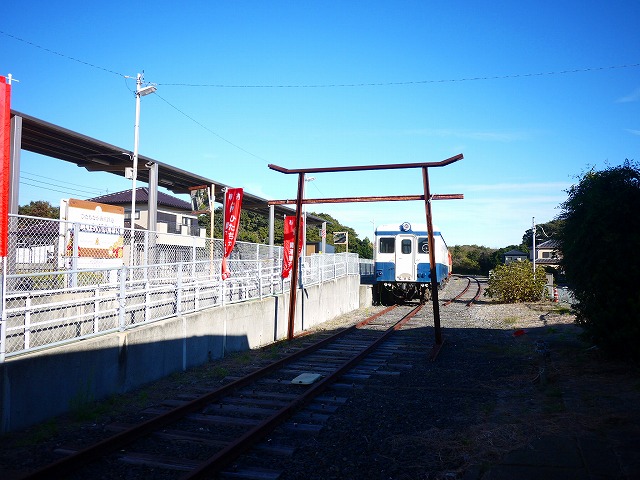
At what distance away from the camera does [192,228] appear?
30875 mm

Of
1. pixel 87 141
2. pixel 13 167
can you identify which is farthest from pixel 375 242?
pixel 13 167

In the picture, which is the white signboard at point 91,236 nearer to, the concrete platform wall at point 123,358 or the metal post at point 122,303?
the metal post at point 122,303

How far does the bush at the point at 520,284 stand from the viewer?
80.1 ft

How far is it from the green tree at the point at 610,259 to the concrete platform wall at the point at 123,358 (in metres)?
6.70

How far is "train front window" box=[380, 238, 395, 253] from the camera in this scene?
78.9ft

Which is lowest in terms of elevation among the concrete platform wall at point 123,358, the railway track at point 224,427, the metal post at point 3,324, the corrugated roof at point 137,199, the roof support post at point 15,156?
the railway track at point 224,427

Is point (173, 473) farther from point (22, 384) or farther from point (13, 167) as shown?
point (13, 167)

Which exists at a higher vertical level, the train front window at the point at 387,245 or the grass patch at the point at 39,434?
the train front window at the point at 387,245

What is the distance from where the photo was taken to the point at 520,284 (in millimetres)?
24422

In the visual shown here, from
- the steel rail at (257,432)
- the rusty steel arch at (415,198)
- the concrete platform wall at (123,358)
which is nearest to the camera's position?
the steel rail at (257,432)

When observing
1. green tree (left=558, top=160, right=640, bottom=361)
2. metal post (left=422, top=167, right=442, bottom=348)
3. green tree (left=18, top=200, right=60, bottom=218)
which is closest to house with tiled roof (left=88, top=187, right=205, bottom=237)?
green tree (left=18, top=200, right=60, bottom=218)

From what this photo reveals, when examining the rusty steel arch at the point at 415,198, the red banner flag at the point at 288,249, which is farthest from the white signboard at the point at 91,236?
the red banner flag at the point at 288,249

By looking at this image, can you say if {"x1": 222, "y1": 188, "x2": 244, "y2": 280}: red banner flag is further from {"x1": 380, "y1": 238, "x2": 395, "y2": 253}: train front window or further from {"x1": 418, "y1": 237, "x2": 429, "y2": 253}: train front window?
{"x1": 418, "y1": 237, "x2": 429, "y2": 253}: train front window

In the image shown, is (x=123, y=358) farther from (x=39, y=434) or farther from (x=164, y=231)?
(x=164, y=231)
